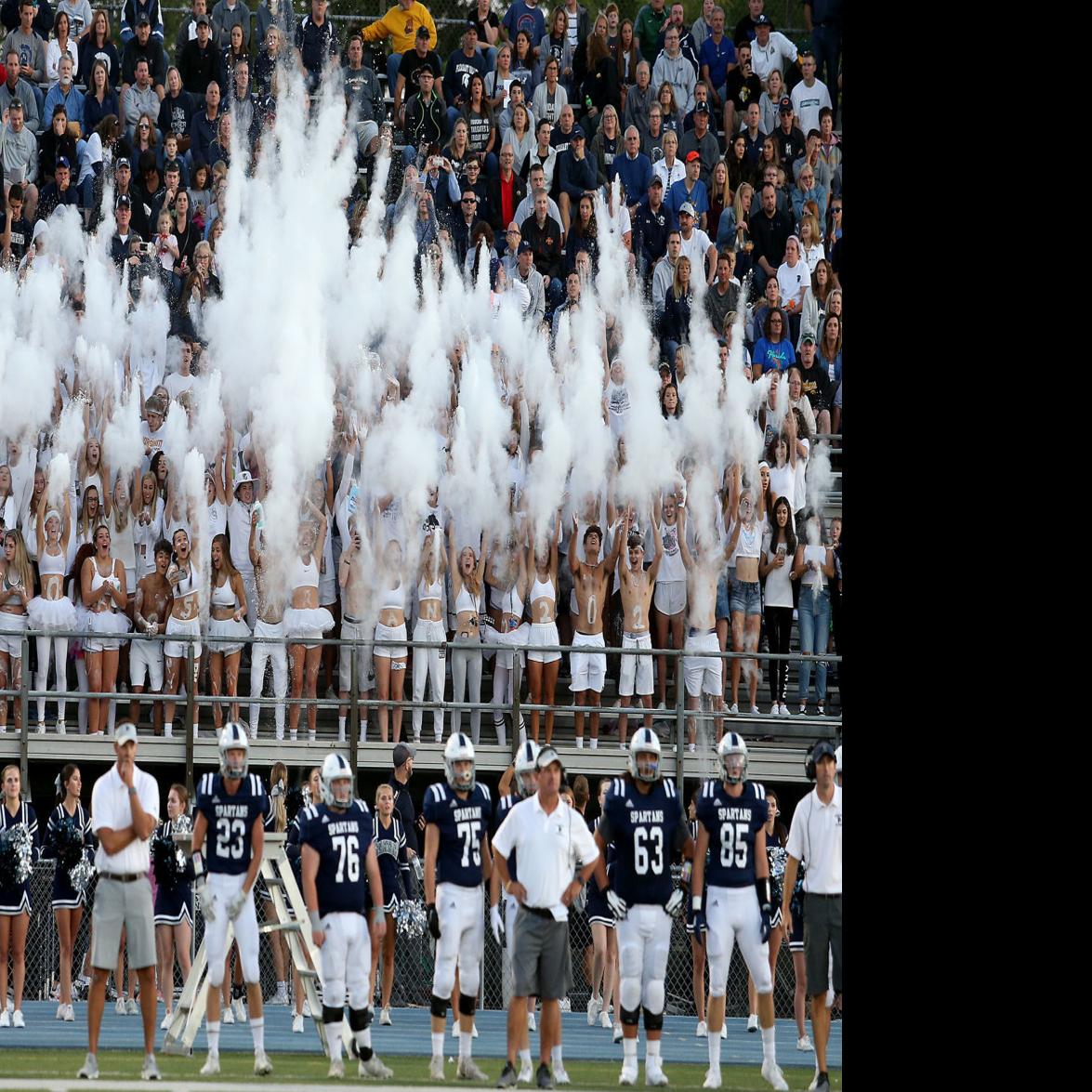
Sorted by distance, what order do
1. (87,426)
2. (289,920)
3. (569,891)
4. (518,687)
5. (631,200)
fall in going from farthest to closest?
(631,200) < (87,426) < (518,687) < (289,920) < (569,891)

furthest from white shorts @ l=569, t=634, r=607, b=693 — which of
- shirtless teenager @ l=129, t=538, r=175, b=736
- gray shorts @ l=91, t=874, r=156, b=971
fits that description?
gray shorts @ l=91, t=874, r=156, b=971

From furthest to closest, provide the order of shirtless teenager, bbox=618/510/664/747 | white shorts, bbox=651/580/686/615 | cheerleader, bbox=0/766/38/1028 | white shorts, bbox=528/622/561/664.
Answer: white shorts, bbox=651/580/686/615
white shorts, bbox=528/622/561/664
shirtless teenager, bbox=618/510/664/747
cheerleader, bbox=0/766/38/1028

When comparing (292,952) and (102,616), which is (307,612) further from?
(292,952)

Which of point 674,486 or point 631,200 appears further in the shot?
point 631,200

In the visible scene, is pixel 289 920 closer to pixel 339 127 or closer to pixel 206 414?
pixel 206 414

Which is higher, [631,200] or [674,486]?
[631,200]

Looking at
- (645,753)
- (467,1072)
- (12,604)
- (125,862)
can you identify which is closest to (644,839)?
(645,753)

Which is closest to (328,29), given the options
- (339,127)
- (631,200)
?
(339,127)

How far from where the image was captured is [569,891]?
32.5 ft

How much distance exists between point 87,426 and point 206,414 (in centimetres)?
91

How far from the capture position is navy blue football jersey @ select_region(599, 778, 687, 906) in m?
10.4

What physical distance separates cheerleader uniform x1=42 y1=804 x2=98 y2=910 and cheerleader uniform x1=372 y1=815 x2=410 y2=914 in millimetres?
1762

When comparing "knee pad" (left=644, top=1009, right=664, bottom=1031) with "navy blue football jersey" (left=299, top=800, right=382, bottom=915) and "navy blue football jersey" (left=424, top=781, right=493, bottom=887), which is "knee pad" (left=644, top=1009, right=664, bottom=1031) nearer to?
"navy blue football jersey" (left=424, top=781, right=493, bottom=887)

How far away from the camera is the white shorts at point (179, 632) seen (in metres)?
14.3
